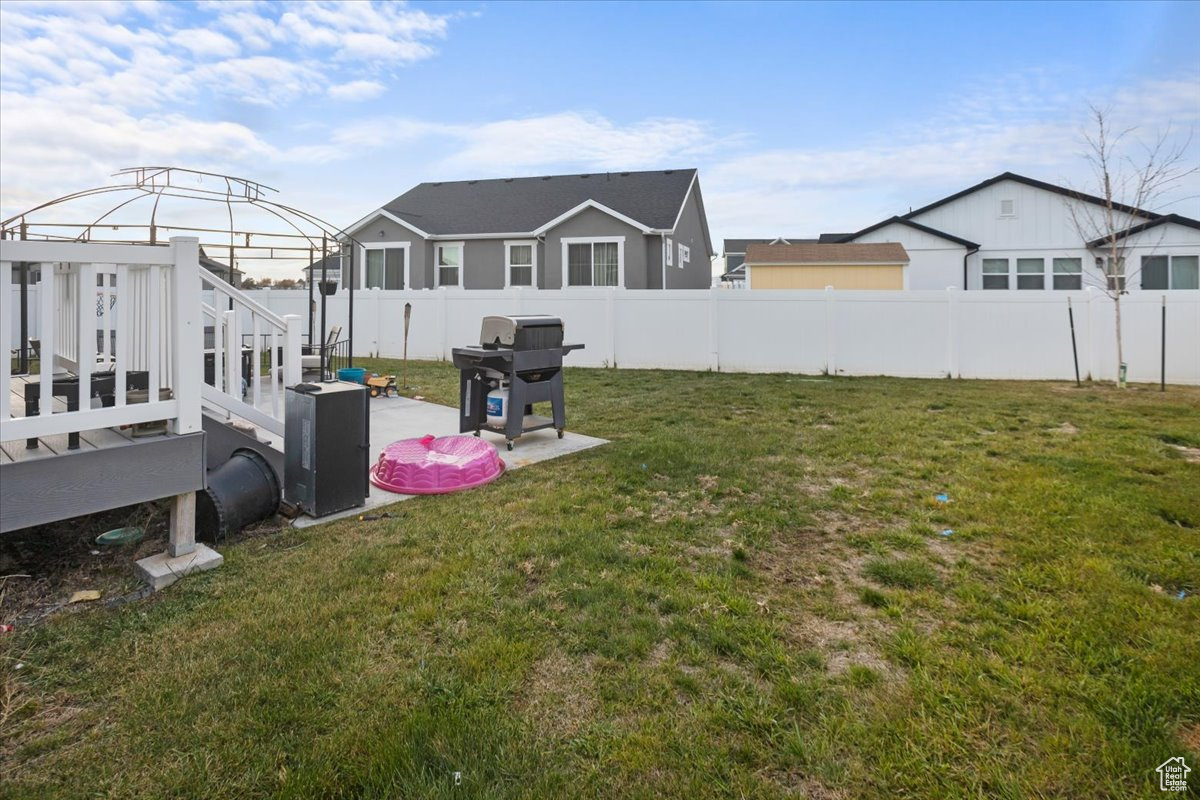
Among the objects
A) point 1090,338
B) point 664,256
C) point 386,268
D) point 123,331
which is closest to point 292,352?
point 123,331

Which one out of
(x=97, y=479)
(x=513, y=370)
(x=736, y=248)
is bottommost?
(x=97, y=479)

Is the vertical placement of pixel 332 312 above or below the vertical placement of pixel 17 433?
above

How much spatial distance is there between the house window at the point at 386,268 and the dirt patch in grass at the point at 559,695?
57.2 ft

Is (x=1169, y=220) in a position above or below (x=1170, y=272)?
above

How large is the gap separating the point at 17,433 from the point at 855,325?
38.9 ft

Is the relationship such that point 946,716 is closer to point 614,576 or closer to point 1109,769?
point 1109,769

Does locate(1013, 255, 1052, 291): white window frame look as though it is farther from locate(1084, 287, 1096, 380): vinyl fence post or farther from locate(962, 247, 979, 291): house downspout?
locate(1084, 287, 1096, 380): vinyl fence post

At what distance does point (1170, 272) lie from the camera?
55.0ft

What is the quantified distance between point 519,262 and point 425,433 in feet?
39.5

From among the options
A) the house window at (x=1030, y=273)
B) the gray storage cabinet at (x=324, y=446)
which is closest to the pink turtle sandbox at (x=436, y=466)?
the gray storage cabinet at (x=324, y=446)

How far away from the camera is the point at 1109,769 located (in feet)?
5.88

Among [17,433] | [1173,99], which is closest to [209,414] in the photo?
[17,433]

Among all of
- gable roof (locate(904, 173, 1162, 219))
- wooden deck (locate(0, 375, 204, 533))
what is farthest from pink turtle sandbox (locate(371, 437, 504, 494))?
gable roof (locate(904, 173, 1162, 219))

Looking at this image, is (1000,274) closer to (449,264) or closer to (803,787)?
(449,264)
